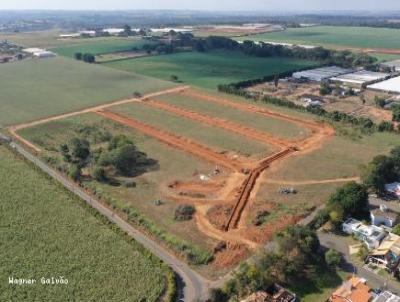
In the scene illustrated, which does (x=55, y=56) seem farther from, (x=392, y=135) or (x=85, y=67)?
(x=392, y=135)

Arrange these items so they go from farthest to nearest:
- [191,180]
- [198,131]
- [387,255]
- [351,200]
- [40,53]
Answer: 1. [40,53]
2. [198,131]
3. [191,180]
4. [351,200]
5. [387,255]

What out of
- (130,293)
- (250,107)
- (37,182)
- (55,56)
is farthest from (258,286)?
(55,56)

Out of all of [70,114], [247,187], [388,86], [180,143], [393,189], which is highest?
[388,86]

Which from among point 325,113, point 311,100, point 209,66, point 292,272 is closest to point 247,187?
point 292,272

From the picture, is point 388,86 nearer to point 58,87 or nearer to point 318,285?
point 318,285

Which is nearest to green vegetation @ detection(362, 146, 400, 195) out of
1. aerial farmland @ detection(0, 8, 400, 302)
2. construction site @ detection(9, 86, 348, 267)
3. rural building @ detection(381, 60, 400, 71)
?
aerial farmland @ detection(0, 8, 400, 302)

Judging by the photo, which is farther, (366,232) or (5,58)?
(5,58)

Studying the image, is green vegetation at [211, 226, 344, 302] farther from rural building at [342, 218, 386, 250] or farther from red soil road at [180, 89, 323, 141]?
red soil road at [180, 89, 323, 141]

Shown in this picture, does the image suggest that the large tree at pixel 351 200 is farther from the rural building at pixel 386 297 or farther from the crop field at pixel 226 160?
the rural building at pixel 386 297
